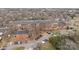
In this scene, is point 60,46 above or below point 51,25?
below

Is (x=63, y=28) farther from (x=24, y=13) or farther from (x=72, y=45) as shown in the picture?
(x=24, y=13)
